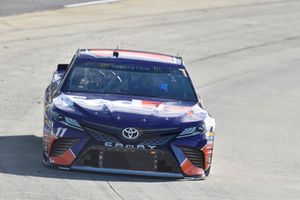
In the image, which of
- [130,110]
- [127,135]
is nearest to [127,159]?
[127,135]

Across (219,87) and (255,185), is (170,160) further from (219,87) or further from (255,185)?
(219,87)

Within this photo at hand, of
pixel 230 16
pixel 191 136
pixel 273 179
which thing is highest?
pixel 191 136

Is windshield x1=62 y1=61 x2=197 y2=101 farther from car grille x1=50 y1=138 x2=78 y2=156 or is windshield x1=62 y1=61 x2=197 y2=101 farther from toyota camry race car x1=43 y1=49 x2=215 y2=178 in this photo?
car grille x1=50 y1=138 x2=78 y2=156

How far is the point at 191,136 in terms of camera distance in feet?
32.7

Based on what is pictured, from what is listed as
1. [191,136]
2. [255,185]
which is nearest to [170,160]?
[191,136]

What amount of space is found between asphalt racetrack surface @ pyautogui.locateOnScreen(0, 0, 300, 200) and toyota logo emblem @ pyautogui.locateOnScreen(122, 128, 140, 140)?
0.53 meters

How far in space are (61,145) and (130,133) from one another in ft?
2.79

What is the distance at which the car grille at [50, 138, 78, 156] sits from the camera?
9831 mm

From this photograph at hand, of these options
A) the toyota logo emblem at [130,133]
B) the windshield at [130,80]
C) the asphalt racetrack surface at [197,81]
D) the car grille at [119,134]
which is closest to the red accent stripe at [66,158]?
the asphalt racetrack surface at [197,81]

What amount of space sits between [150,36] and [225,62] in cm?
346

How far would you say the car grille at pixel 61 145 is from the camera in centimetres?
983

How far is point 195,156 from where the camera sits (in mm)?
10039

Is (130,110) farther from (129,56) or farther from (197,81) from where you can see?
(197,81)

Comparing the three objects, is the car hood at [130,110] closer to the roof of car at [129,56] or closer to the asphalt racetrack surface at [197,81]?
the asphalt racetrack surface at [197,81]
